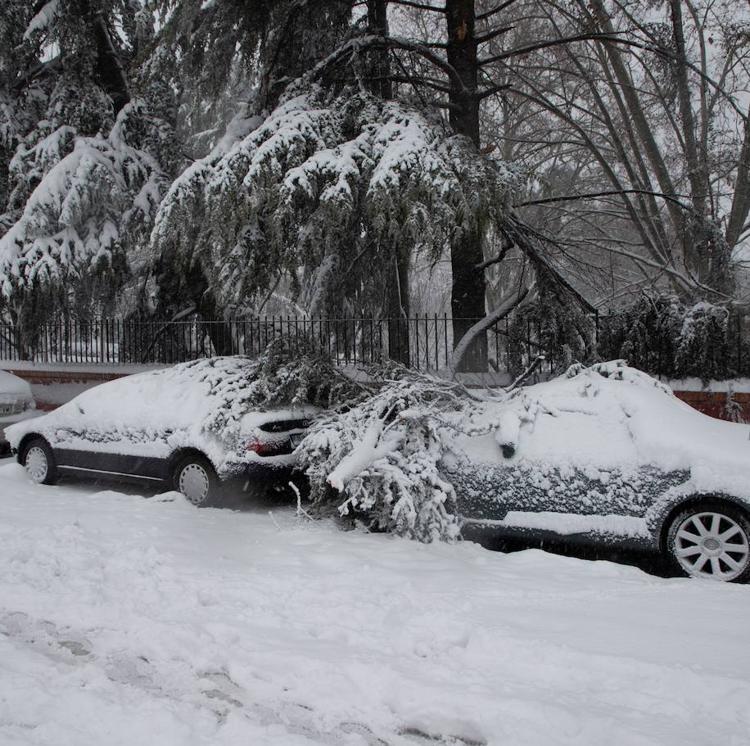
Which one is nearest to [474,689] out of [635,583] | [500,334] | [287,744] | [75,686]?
[287,744]

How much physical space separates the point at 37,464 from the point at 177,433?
242cm

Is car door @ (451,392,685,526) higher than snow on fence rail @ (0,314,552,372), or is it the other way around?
snow on fence rail @ (0,314,552,372)

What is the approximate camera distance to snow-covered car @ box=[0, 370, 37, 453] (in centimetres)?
1137

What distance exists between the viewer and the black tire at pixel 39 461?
8.87m

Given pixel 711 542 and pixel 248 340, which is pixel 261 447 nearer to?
pixel 711 542

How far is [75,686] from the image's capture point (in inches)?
137

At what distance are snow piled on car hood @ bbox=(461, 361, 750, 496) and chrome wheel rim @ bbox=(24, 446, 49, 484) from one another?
17.7ft

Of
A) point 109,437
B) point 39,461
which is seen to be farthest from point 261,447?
point 39,461

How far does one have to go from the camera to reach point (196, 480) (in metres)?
7.73

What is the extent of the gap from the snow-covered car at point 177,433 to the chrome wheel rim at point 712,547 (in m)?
3.76

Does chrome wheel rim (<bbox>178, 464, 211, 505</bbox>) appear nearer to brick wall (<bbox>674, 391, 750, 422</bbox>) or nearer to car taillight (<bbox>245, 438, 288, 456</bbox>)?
car taillight (<bbox>245, 438, 288, 456</bbox>)

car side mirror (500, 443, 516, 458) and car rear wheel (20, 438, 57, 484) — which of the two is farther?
car rear wheel (20, 438, 57, 484)

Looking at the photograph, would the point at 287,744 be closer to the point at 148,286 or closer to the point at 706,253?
the point at 706,253

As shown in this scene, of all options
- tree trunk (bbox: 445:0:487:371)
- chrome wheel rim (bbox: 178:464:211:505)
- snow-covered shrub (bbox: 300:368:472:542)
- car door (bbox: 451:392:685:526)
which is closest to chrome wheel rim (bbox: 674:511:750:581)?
car door (bbox: 451:392:685:526)
